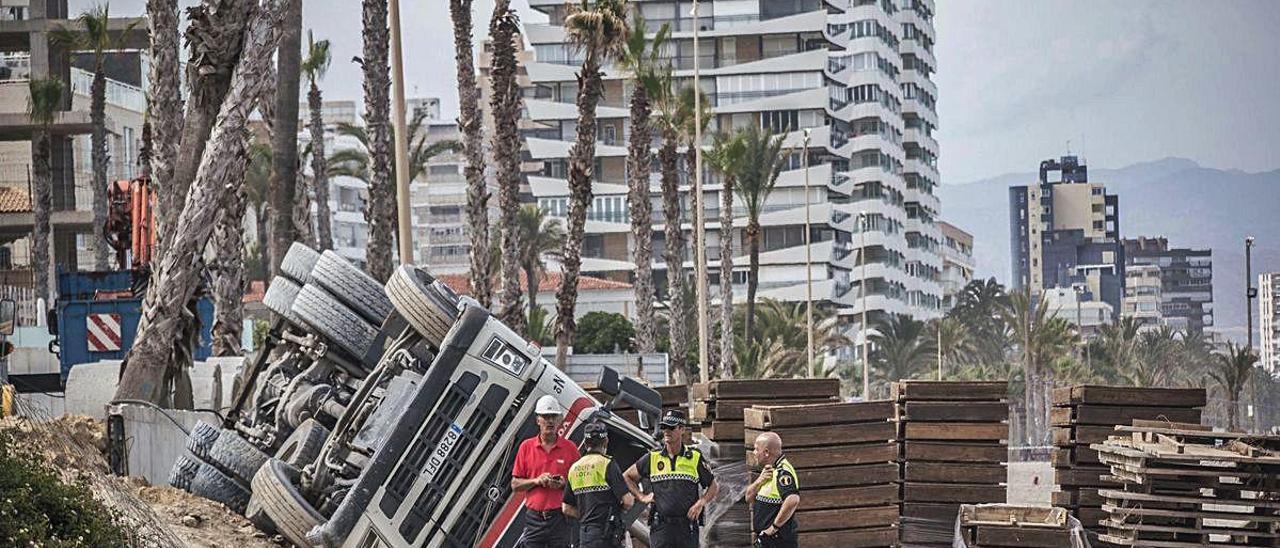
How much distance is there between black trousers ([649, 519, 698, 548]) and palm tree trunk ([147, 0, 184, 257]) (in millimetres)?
17019

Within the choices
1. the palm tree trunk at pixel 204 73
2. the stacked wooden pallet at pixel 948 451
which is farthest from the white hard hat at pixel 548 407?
the palm tree trunk at pixel 204 73

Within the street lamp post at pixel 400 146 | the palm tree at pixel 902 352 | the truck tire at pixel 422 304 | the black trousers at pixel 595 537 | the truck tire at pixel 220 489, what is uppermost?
the street lamp post at pixel 400 146

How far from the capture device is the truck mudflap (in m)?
14.7

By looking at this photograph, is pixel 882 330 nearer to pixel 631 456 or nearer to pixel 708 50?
pixel 708 50

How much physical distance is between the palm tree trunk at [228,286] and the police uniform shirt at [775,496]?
16.4 m

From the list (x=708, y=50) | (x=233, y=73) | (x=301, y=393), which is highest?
(x=708, y=50)

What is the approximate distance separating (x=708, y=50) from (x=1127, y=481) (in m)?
126

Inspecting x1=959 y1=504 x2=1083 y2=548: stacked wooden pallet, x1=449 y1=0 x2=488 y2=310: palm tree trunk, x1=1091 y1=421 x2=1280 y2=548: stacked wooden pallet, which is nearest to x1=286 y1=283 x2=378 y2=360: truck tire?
x1=959 y1=504 x2=1083 y2=548: stacked wooden pallet

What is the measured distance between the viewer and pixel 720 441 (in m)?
23.5

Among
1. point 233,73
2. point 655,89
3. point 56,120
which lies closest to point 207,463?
point 233,73

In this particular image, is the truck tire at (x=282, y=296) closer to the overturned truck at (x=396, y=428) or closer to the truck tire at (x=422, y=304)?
the overturned truck at (x=396, y=428)

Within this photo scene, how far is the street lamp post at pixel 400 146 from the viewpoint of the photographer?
2534 cm

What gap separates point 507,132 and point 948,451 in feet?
75.4

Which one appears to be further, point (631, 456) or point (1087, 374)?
point (1087, 374)
